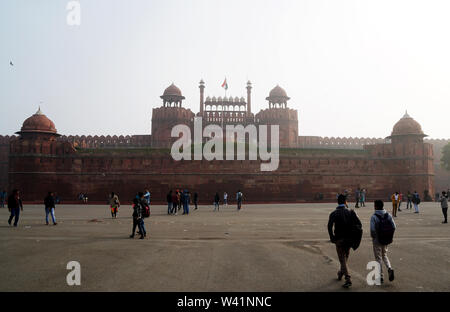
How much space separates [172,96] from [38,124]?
609 inches

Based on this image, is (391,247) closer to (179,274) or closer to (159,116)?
(179,274)

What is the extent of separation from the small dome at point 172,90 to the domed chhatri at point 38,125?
45.6 ft

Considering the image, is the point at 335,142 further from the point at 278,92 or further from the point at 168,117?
the point at 168,117

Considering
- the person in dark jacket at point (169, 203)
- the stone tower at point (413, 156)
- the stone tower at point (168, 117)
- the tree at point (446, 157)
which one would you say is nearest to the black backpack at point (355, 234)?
the person in dark jacket at point (169, 203)

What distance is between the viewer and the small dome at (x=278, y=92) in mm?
40250

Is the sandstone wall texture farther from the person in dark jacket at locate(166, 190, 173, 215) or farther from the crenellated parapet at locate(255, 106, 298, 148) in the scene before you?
the crenellated parapet at locate(255, 106, 298, 148)

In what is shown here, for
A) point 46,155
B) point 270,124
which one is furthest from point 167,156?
point 270,124

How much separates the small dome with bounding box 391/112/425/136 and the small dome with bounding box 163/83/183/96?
24707 mm

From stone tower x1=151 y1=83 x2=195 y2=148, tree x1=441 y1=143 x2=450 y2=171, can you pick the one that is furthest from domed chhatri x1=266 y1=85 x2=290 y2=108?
tree x1=441 y1=143 x2=450 y2=171

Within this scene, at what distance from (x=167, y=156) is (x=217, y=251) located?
19.6m

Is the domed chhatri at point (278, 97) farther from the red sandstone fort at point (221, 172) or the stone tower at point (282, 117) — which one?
the red sandstone fort at point (221, 172)

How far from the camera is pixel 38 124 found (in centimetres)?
2850

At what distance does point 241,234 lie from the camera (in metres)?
8.86

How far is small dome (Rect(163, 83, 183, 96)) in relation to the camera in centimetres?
3850
